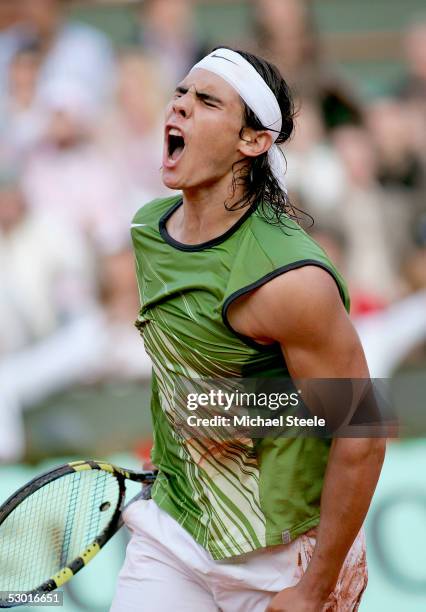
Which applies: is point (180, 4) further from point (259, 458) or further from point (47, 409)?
point (259, 458)

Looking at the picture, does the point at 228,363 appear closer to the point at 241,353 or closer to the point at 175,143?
the point at 241,353

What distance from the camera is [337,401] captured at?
9.55 feet

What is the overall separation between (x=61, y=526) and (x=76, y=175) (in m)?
4.53

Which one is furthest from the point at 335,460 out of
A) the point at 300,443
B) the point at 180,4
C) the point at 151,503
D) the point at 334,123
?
the point at 180,4

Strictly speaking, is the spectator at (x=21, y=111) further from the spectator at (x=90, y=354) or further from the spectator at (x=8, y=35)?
the spectator at (x=90, y=354)

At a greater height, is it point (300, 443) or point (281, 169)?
point (281, 169)

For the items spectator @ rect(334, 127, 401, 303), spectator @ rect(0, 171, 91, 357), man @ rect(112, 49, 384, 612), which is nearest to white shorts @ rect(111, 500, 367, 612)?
man @ rect(112, 49, 384, 612)

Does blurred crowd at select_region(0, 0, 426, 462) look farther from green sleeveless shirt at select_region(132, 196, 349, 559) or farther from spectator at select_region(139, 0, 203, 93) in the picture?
green sleeveless shirt at select_region(132, 196, 349, 559)

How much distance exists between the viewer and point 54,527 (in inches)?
137

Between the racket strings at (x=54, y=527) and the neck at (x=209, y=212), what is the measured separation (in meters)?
0.84

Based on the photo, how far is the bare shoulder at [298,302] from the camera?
2.76 meters

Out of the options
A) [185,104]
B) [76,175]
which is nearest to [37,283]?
[76,175]

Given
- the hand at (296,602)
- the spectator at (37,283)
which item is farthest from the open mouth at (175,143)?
the spectator at (37,283)

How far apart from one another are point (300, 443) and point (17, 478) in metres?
3.22
